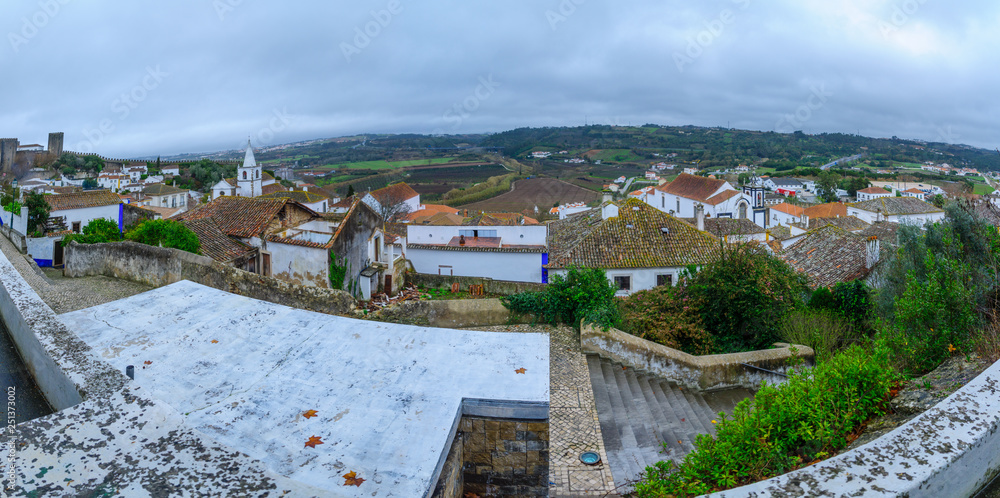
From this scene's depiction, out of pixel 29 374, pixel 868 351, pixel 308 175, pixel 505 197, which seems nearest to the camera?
pixel 29 374

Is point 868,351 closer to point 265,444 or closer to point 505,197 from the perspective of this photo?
point 265,444

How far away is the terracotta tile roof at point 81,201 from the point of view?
29.9m

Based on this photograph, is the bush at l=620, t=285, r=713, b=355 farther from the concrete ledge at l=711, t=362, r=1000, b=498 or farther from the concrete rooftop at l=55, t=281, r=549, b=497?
the concrete ledge at l=711, t=362, r=1000, b=498

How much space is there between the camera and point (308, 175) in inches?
4176

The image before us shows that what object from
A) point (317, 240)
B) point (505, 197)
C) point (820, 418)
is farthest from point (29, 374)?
point (505, 197)

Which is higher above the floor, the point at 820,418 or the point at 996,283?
the point at 996,283

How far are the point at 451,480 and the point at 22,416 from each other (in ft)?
9.89

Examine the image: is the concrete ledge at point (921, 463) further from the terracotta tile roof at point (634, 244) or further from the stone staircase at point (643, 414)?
the terracotta tile roof at point (634, 244)

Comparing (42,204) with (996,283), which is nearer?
(996,283)

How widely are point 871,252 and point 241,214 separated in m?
19.5

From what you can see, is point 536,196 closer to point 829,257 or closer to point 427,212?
point 427,212

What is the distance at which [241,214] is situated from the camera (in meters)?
18.8

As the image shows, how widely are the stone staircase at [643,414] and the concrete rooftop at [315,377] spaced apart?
121 inches

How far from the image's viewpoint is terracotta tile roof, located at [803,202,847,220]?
56.0 meters
